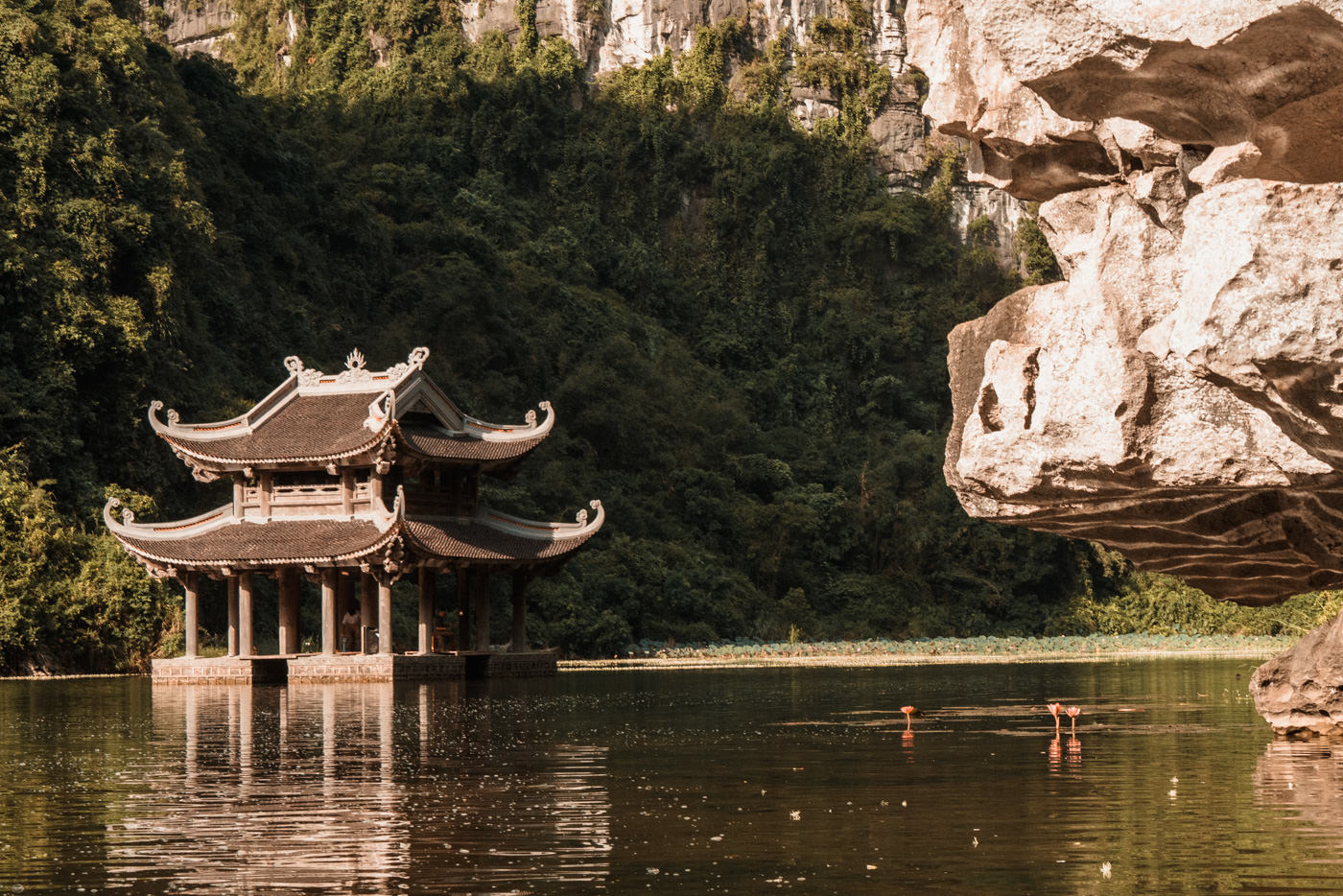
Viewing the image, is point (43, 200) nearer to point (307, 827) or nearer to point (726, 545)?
point (726, 545)

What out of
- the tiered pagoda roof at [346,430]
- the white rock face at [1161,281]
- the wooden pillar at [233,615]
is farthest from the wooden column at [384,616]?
the white rock face at [1161,281]

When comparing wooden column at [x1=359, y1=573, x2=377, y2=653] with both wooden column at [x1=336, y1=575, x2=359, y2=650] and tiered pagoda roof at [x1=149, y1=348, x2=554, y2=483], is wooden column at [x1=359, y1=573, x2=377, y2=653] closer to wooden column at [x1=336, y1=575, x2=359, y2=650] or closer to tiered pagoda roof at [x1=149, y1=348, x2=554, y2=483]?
wooden column at [x1=336, y1=575, x2=359, y2=650]

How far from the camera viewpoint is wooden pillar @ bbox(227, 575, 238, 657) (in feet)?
109

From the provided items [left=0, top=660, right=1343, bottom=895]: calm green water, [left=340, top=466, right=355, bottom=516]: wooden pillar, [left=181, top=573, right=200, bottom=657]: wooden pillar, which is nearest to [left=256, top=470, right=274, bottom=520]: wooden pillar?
[left=340, top=466, right=355, bottom=516]: wooden pillar

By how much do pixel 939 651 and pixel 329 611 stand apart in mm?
20379

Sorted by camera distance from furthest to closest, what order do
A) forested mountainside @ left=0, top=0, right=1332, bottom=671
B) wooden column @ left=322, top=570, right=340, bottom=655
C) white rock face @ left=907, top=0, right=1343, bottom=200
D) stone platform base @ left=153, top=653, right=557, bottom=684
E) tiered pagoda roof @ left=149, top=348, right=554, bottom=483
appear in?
1. forested mountainside @ left=0, top=0, right=1332, bottom=671
2. wooden column @ left=322, top=570, right=340, bottom=655
3. tiered pagoda roof @ left=149, top=348, right=554, bottom=483
4. stone platform base @ left=153, top=653, right=557, bottom=684
5. white rock face @ left=907, top=0, right=1343, bottom=200

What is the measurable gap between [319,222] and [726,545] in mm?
17653

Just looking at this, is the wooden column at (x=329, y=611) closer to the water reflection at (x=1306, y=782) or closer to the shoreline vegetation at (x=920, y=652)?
the shoreline vegetation at (x=920, y=652)

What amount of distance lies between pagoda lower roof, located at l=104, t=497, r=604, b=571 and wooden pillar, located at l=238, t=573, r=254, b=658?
2.57 feet

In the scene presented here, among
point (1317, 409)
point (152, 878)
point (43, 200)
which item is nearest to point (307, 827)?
point (152, 878)

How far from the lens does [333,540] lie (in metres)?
31.9

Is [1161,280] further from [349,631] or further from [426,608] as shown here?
[349,631]

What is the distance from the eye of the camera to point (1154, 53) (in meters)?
4.93

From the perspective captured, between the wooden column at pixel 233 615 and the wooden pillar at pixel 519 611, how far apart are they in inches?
207
